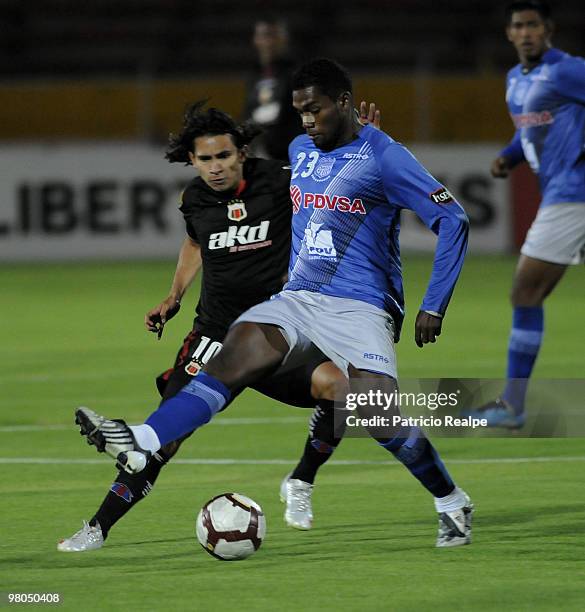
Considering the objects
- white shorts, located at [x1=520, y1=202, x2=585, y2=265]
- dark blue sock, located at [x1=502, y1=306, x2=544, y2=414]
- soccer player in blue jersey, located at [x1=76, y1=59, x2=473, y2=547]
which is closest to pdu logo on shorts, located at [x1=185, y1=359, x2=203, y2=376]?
soccer player in blue jersey, located at [x1=76, y1=59, x2=473, y2=547]

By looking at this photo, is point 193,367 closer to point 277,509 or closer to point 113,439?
point 277,509

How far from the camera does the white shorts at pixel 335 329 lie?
19.2 ft

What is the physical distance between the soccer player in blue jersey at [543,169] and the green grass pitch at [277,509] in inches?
26.4

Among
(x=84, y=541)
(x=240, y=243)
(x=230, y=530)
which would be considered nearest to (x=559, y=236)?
(x=240, y=243)

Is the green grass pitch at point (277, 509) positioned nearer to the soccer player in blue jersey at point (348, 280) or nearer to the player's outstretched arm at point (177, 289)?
the soccer player in blue jersey at point (348, 280)

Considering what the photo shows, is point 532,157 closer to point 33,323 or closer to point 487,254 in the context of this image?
point 33,323

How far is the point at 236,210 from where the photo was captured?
6.60 m

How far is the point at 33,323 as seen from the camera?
47.5 feet

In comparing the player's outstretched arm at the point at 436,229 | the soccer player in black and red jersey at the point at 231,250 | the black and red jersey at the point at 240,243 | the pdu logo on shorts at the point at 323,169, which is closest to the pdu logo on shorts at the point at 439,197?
the player's outstretched arm at the point at 436,229

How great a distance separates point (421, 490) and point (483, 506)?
443 mm

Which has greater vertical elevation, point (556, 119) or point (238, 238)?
point (238, 238)

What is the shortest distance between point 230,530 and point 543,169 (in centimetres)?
421

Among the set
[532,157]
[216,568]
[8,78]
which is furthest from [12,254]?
[216,568]

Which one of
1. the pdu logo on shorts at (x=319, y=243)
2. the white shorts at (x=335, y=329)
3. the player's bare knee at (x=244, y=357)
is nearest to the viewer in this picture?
the player's bare knee at (x=244, y=357)
